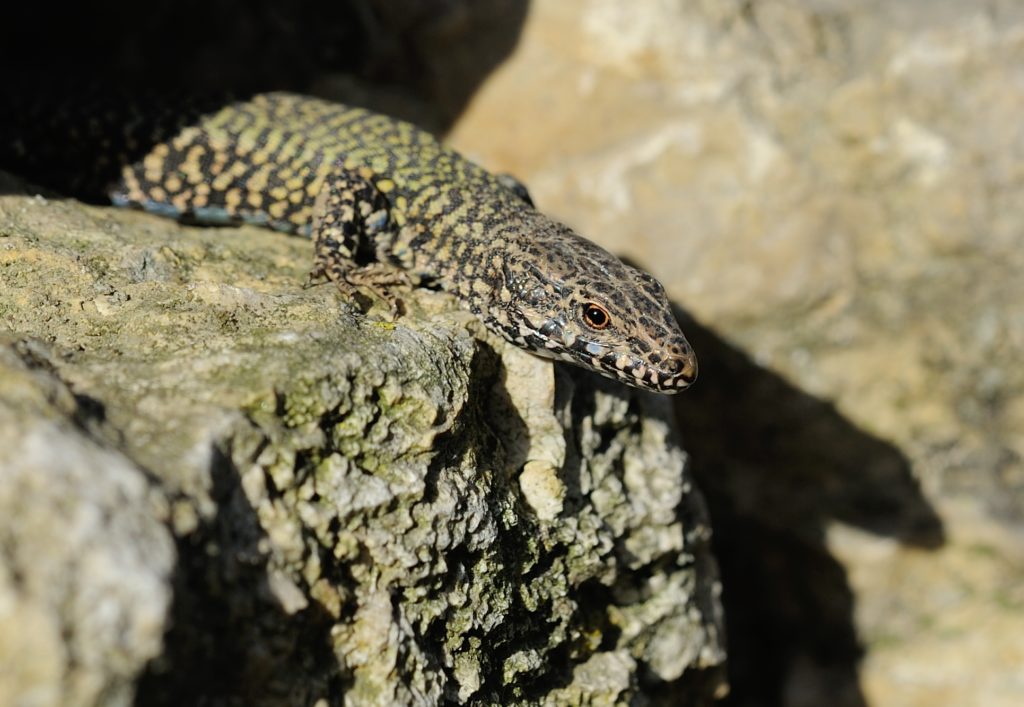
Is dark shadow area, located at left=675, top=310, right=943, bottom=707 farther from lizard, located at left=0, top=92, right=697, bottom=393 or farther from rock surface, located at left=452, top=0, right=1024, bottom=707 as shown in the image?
lizard, located at left=0, top=92, right=697, bottom=393

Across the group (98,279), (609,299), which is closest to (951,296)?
(609,299)

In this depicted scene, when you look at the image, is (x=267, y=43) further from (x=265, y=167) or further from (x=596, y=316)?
(x=596, y=316)

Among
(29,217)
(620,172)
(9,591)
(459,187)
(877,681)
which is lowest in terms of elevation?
(9,591)

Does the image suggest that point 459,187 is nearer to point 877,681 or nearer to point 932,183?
point 932,183

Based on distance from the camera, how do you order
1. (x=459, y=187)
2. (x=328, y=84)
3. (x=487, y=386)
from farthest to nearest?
1. (x=328, y=84)
2. (x=459, y=187)
3. (x=487, y=386)

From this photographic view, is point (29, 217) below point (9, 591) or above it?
above

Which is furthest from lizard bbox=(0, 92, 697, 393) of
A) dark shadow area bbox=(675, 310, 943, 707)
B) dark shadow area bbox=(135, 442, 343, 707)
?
dark shadow area bbox=(675, 310, 943, 707)
